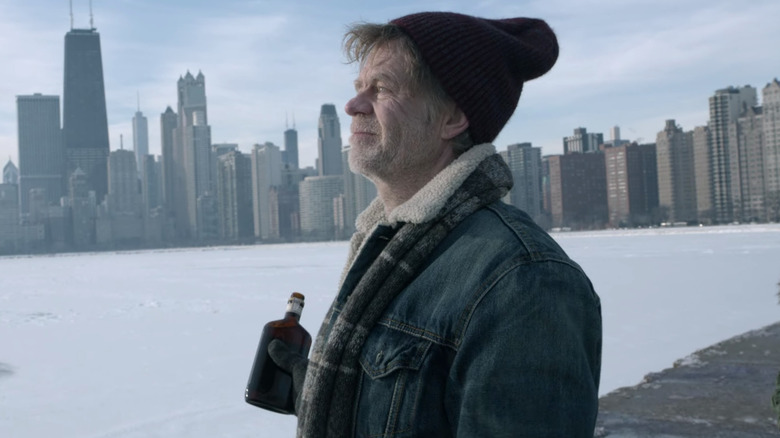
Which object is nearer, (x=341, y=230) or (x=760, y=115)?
(x=760, y=115)

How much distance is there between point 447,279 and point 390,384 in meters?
0.21

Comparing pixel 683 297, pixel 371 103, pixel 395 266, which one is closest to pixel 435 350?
pixel 395 266

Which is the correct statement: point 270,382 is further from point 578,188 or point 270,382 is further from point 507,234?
point 578,188

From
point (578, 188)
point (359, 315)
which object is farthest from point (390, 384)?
point (578, 188)

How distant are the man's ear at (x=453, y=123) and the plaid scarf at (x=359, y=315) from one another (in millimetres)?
165

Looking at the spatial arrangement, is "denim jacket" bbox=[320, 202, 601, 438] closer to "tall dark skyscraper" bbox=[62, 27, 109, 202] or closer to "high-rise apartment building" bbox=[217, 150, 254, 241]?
"high-rise apartment building" bbox=[217, 150, 254, 241]

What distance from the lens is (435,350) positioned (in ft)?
4.60

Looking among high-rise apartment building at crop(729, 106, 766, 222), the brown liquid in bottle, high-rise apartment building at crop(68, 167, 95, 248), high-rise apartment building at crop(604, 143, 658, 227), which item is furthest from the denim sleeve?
high-rise apartment building at crop(68, 167, 95, 248)

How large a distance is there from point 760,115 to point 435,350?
116269mm

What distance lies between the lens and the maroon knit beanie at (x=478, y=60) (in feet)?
5.52

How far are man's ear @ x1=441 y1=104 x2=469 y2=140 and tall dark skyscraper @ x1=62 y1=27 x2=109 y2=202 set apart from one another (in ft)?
646

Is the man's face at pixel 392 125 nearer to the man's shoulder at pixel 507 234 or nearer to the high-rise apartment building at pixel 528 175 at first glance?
the man's shoulder at pixel 507 234

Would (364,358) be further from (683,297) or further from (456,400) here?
(683,297)

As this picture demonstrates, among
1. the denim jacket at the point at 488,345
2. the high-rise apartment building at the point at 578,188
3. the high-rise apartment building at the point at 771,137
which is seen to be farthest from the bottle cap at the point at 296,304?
the high-rise apartment building at the point at 578,188
